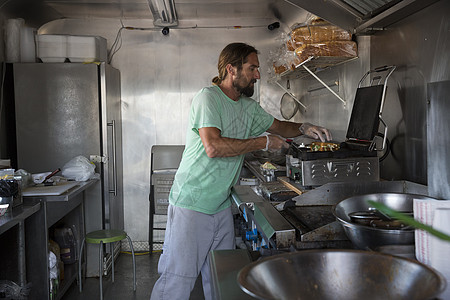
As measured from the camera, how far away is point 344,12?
2.70 metres

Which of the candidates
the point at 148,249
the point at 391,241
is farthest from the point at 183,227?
the point at 148,249

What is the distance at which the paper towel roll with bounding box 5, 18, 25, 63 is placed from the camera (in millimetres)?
4133

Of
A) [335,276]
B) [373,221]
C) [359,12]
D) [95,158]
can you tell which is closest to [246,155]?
[95,158]

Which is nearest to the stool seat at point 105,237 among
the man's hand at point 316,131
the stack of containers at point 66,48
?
the stack of containers at point 66,48

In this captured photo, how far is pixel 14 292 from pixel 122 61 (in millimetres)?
3113

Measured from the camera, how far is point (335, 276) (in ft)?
3.20

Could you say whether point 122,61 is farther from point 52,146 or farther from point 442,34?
point 442,34

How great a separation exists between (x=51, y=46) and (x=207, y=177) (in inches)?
110

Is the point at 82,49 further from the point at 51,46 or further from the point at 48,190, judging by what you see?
the point at 48,190

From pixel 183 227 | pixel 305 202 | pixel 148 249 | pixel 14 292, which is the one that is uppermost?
pixel 305 202

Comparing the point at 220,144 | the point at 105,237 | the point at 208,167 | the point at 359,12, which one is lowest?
the point at 105,237

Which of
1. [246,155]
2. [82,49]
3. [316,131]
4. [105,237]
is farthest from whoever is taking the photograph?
[246,155]

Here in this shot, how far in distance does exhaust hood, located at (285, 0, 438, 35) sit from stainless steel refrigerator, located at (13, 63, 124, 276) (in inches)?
95.2

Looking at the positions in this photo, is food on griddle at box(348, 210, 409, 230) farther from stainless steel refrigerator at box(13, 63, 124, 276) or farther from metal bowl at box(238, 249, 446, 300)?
stainless steel refrigerator at box(13, 63, 124, 276)
